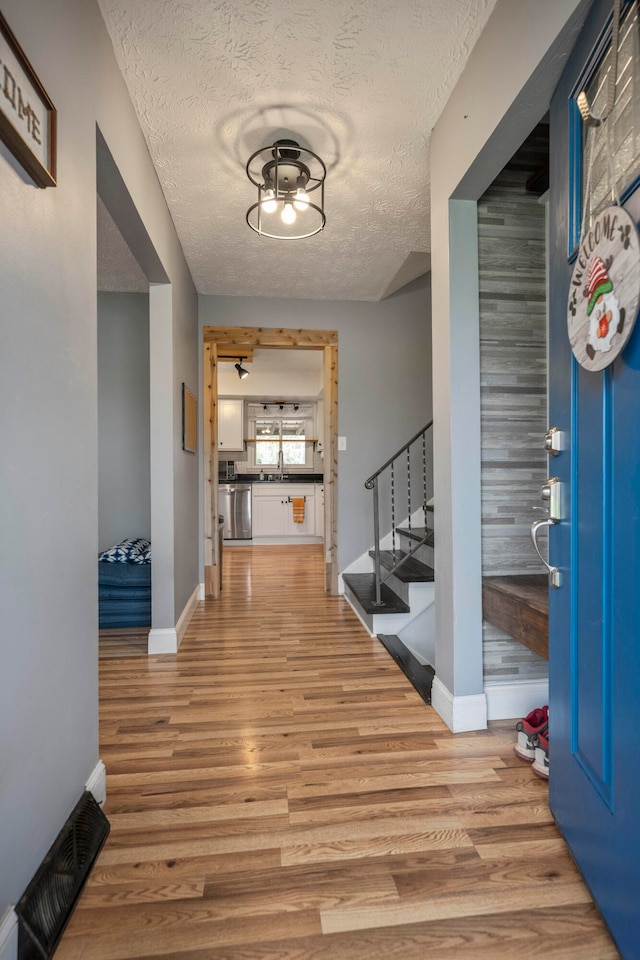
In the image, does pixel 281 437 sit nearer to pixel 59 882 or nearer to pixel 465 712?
pixel 465 712

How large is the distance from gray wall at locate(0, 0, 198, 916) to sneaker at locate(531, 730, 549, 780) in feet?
4.59

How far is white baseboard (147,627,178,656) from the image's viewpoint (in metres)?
2.70

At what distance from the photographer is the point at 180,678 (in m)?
2.36

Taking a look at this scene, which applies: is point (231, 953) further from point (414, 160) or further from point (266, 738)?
point (414, 160)

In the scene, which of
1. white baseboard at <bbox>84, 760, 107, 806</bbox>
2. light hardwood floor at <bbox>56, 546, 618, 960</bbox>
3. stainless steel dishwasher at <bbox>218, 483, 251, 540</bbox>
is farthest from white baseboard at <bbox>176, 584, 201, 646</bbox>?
stainless steel dishwasher at <bbox>218, 483, 251, 540</bbox>

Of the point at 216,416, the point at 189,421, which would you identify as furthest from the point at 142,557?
the point at 216,416

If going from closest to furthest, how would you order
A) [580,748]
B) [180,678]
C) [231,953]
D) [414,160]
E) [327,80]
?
[231,953], [580,748], [327,80], [414,160], [180,678]

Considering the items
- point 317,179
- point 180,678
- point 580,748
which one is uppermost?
point 317,179

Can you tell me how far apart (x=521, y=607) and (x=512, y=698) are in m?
0.57

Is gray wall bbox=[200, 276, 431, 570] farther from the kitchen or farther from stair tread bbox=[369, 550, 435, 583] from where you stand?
the kitchen

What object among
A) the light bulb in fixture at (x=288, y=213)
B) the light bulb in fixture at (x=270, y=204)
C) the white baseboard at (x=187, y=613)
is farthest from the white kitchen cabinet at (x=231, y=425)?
the light bulb in fixture at (x=288, y=213)

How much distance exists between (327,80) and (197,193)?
97cm

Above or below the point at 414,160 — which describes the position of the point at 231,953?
below

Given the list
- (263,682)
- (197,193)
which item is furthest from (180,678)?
(197,193)
